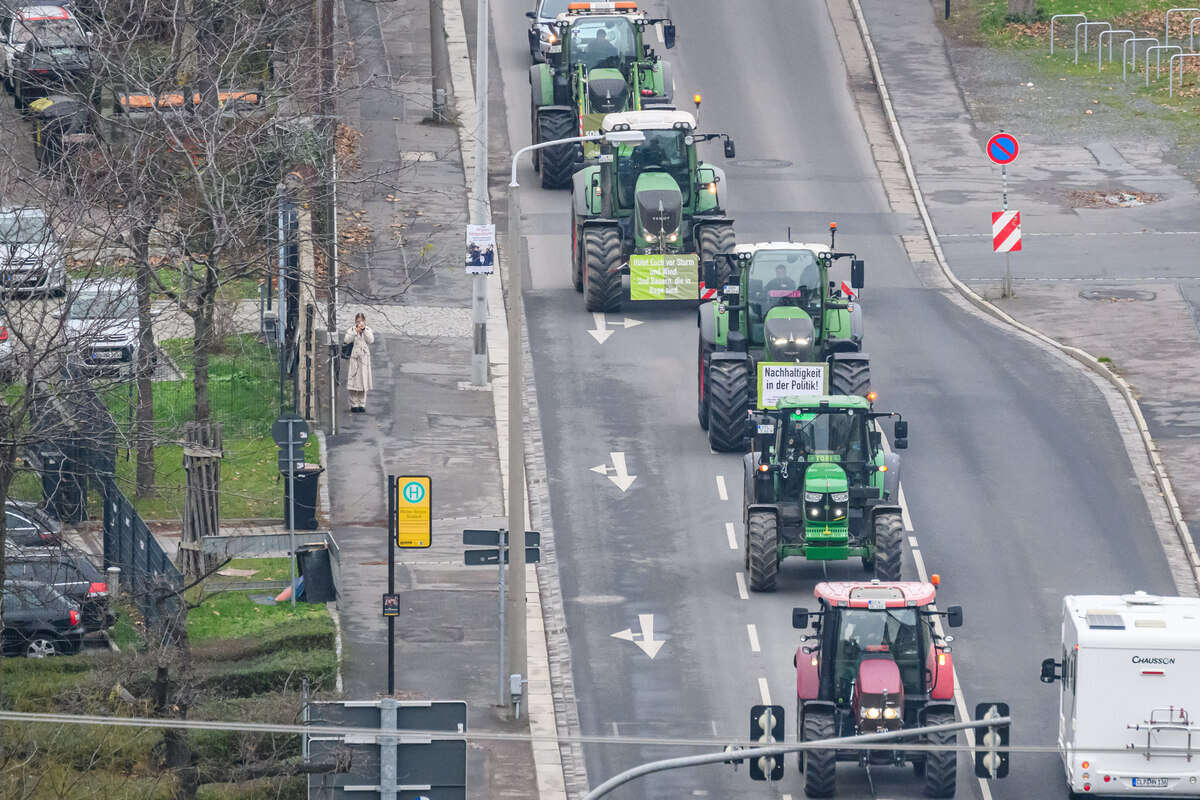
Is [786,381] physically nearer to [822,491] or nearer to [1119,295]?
[822,491]

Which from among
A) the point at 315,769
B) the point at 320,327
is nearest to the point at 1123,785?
the point at 315,769

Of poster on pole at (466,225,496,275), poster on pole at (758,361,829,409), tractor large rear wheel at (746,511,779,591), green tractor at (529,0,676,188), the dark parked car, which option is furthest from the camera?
green tractor at (529,0,676,188)

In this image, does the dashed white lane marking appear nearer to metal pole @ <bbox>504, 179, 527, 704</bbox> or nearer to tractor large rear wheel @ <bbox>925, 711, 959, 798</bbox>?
metal pole @ <bbox>504, 179, 527, 704</bbox>

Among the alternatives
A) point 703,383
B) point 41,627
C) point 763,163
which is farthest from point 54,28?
point 41,627

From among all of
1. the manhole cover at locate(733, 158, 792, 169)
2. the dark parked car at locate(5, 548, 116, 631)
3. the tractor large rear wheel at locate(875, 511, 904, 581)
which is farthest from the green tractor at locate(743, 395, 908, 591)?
the manhole cover at locate(733, 158, 792, 169)

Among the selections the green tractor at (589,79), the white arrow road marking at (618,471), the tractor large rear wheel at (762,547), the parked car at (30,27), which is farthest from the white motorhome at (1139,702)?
the green tractor at (589,79)

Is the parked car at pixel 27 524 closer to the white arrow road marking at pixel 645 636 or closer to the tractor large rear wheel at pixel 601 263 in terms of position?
the white arrow road marking at pixel 645 636

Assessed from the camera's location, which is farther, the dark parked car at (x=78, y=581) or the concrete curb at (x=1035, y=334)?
the concrete curb at (x=1035, y=334)
